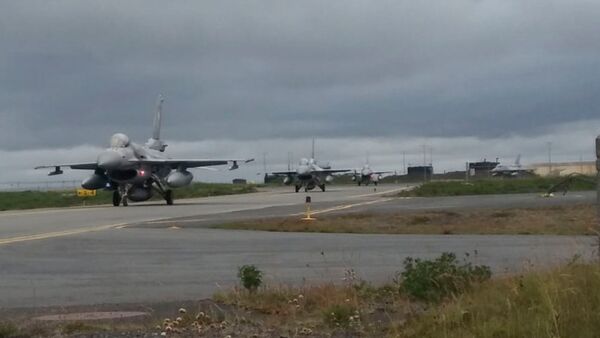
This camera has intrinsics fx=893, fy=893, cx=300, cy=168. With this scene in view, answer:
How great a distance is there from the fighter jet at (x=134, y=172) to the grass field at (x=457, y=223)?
2534cm

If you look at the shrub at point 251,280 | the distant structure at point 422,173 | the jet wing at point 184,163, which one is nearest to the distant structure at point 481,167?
the distant structure at point 422,173

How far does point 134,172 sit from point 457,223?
31500 mm

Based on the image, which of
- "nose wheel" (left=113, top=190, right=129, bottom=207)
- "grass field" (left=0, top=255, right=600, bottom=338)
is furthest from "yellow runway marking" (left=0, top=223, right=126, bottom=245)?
"nose wheel" (left=113, top=190, right=129, bottom=207)

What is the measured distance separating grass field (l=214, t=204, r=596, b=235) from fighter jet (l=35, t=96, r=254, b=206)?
25335 millimetres

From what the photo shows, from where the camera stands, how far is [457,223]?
92.1 ft

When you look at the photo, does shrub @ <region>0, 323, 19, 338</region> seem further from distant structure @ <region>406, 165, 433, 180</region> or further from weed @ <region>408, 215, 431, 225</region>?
distant structure @ <region>406, 165, 433, 180</region>

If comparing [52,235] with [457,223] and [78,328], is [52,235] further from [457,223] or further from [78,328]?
[78,328]

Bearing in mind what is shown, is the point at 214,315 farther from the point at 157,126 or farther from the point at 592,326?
the point at 157,126

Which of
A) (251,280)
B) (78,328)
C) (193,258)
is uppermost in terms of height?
(251,280)

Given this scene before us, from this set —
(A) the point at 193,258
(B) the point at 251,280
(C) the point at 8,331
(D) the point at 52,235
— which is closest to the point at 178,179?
(D) the point at 52,235

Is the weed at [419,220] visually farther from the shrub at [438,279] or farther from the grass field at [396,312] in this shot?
the shrub at [438,279]

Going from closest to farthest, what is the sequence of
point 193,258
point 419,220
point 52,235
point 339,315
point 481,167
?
point 339,315, point 193,258, point 52,235, point 419,220, point 481,167

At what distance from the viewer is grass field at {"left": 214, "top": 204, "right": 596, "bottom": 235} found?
2441cm

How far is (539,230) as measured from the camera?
23.7m
